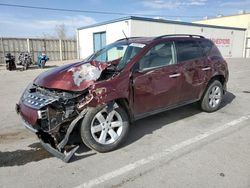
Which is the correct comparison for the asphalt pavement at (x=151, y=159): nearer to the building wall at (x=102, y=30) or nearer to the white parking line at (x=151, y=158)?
the white parking line at (x=151, y=158)

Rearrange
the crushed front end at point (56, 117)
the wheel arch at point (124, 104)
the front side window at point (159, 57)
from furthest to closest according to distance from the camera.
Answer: the front side window at point (159, 57), the wheel arch at point (124, 104), the crushed front end at point (56, 117)

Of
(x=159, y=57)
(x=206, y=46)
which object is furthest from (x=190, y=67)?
(x=206, y=46)

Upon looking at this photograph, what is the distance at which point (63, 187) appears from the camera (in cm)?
279

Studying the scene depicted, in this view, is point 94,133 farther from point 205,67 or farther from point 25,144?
point 205,67

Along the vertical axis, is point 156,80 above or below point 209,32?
below

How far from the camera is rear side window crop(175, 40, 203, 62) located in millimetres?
4715

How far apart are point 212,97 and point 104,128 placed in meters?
3.08

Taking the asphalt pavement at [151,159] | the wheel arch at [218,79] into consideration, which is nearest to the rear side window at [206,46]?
the wheel arch at [218,79]

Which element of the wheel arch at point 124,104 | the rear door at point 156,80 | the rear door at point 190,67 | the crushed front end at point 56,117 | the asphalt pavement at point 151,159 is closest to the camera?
the asphalt pavement at point 151,159

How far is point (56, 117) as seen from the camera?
10.8 ft

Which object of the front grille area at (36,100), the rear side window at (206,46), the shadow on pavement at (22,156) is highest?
the rear side window at (206,46)

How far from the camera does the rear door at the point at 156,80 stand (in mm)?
3977

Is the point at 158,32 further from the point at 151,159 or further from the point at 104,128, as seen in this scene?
the point at 151,159

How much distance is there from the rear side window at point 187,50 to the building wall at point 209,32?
45.4 ft
